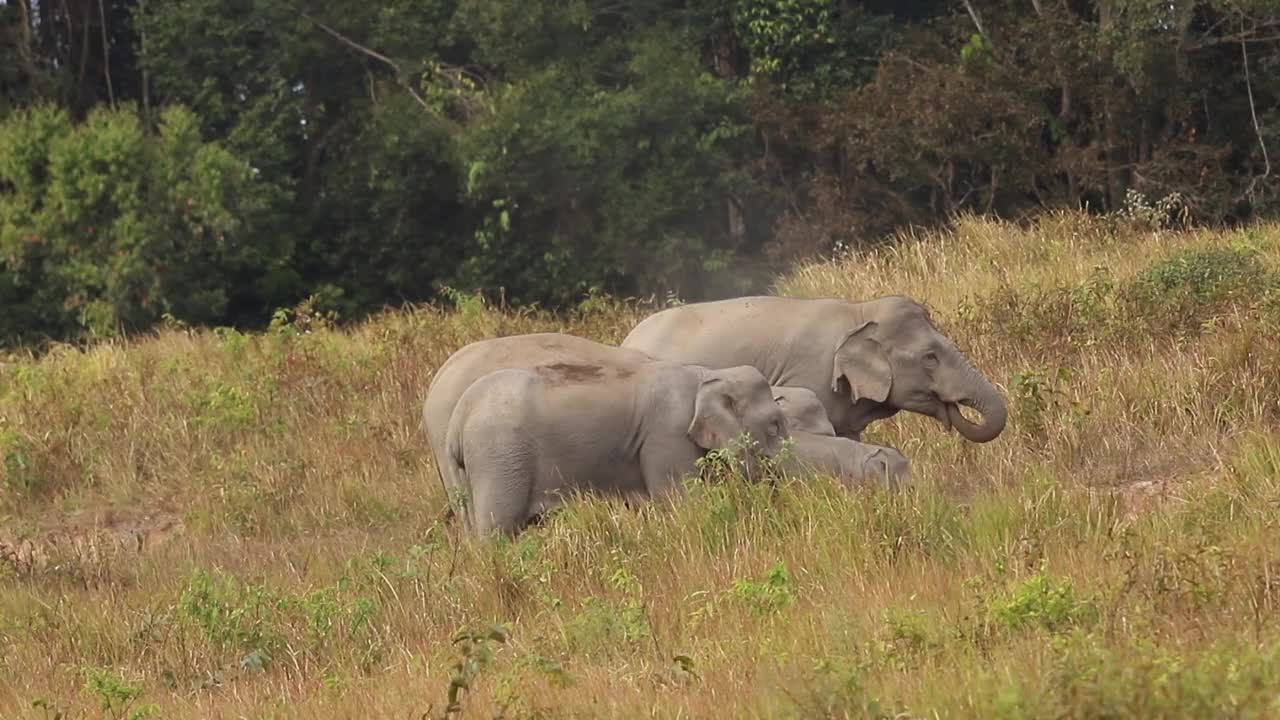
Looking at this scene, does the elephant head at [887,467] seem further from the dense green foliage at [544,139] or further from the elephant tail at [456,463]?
the dense green foliage at [544,139]

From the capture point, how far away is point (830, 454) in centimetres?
980

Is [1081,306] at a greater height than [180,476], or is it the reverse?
[1081,306]

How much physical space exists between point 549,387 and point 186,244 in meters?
Answer: 19.7

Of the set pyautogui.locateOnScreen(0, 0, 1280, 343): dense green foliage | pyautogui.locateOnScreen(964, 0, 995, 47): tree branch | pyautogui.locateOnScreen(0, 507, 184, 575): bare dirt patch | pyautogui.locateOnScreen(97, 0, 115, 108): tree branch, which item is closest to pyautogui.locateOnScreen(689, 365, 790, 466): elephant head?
pyautogui.locateOnScreen(0, 507, 184, 575): bare dirt patch

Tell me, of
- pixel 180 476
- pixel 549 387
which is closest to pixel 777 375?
pixel 549 387

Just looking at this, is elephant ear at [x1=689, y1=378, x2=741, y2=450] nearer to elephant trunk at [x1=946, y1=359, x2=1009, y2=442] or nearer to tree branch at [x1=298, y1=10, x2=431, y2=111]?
elephant trunk at [x1=946, y1=359, x2=1009, y2=442]

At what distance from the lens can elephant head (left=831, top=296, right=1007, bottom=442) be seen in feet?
36.3

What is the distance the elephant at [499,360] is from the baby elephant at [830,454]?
823 millimetres

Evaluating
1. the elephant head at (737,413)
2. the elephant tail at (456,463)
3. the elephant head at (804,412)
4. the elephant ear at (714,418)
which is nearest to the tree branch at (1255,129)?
the elephant head at (804,412)

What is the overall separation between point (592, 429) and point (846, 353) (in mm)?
1896

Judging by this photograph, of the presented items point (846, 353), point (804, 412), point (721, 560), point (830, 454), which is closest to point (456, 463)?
point (804, 412)

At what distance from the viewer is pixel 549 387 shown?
32.7 feet

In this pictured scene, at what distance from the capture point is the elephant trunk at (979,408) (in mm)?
10969

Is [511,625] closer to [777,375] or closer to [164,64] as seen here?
[777,375]
